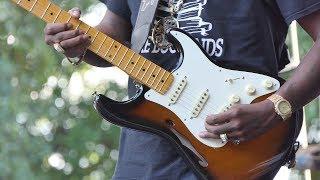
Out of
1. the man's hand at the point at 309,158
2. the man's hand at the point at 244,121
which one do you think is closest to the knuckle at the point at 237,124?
the man's hand at the point at 244,121

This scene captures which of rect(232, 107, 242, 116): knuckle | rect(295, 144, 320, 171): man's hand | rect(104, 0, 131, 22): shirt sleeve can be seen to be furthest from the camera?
rect(295, 144, 320, 171): man's hand

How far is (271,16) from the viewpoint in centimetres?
177

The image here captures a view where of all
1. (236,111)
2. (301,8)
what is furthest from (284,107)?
(301,8)

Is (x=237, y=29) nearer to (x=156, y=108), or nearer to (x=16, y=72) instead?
(x=156, y=108)

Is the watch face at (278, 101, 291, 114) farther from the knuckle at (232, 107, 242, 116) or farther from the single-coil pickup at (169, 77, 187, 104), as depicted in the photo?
the single-coil pickup at (169, 77, 187, 104)

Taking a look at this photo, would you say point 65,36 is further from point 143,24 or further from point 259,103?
point 259,103

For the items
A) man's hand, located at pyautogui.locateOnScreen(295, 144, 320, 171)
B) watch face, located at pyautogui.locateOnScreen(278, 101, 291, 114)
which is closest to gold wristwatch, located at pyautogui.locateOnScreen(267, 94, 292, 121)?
watch face, located at pyautogui.locateOnScreen(278, 101, 291, 114)

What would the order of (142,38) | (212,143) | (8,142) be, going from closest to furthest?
(212,143), (142,38), (8,142)

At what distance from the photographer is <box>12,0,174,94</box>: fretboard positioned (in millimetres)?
1724

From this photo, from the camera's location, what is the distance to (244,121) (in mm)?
1596

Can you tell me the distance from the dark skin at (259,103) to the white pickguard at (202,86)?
0.05 m

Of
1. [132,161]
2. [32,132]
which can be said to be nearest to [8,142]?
[32,132]

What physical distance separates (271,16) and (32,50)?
2.92 metres

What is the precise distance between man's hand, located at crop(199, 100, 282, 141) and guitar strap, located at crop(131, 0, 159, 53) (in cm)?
27
